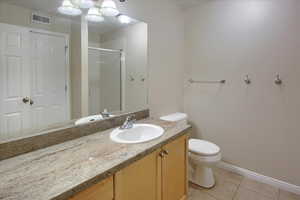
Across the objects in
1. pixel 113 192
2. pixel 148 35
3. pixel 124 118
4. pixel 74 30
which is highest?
pixel 148 35

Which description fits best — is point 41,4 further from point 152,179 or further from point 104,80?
point 152,179

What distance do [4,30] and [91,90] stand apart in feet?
2.41

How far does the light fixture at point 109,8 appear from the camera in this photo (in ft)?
5.59

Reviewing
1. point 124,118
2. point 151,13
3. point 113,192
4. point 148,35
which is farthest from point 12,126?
point 151,13

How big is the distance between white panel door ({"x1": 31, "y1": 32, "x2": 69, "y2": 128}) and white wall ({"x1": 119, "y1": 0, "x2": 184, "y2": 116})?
0.92m

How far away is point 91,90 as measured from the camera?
1.65m

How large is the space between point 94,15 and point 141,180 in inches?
56.2

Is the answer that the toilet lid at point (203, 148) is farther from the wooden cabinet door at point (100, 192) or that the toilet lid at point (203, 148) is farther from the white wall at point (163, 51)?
the wooden cabinet door at point (100, 192)

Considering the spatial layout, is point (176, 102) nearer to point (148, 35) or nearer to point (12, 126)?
point (148, 35)

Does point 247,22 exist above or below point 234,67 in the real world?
above

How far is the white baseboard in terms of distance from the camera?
6.54ft

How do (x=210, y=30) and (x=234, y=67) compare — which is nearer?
(x=234, y=67)

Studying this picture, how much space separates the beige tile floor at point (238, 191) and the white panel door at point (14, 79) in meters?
1.74

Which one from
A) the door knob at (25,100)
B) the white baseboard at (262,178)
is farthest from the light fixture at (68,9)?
the white baseboard at (262,178)
